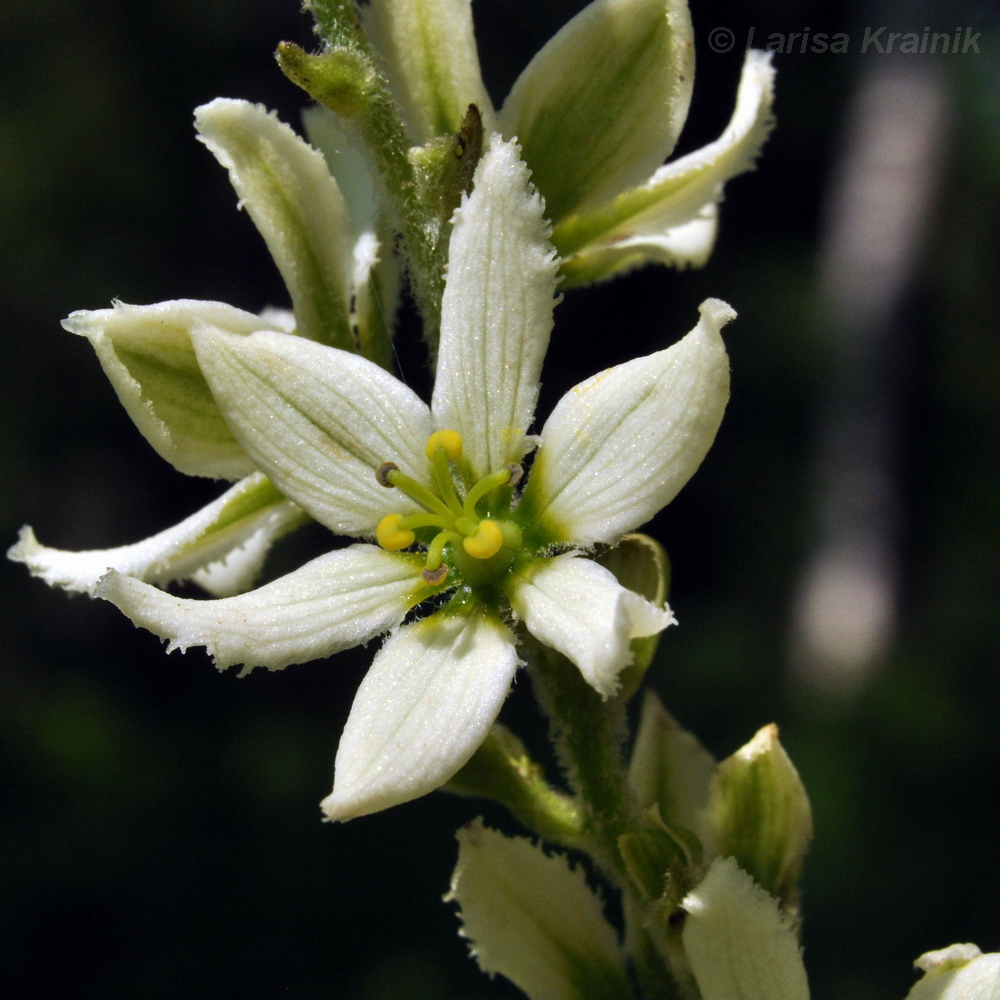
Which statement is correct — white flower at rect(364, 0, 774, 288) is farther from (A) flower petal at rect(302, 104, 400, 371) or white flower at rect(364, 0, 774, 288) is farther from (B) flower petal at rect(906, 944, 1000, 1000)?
→ (B) flower petal at rect(906, 944, 1000, 1000)

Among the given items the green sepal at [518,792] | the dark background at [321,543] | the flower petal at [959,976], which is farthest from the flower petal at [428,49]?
the dark background at [321,543]

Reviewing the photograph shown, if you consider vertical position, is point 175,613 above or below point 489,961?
above

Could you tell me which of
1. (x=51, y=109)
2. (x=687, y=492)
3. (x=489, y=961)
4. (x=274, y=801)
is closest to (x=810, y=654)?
(x=687, y=492)

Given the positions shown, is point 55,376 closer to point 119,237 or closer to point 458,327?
point 119,237

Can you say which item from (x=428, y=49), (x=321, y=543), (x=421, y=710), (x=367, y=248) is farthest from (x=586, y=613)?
(x=321, y=543)

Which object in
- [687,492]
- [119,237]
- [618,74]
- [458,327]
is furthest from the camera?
[687,492]

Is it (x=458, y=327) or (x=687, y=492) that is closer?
(x=458, y=327)

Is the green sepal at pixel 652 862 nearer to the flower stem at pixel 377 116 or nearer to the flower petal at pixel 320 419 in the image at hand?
the flower petal at pixel 320 419
